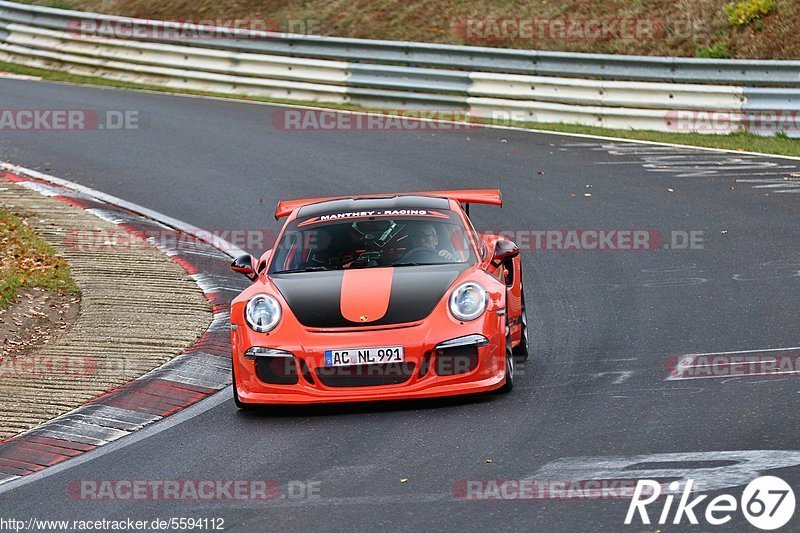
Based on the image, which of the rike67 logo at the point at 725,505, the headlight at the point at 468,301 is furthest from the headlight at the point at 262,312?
the rike67 logo at the point at 725,505

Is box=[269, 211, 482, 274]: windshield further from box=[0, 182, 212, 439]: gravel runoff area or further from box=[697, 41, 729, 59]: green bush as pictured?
box=[697, 41, 729, 59]: green bush

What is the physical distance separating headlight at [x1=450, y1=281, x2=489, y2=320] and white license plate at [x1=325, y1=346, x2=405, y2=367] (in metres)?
0.48

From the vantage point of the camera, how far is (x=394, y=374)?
26.4ft

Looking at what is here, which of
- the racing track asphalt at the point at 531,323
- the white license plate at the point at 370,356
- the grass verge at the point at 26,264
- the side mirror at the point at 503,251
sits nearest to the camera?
the racing track asphalt at the point at 531,323

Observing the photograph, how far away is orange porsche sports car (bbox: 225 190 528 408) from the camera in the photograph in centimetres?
807

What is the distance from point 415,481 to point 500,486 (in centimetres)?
45

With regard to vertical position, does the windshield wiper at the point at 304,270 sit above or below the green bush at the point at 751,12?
below

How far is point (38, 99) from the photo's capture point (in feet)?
71.8

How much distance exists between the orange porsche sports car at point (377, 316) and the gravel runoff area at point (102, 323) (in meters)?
1.13

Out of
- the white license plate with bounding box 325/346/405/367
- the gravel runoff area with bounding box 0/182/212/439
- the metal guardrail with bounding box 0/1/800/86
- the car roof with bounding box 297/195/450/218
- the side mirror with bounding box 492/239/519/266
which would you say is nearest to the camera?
the white license plate with bounding box 325/346/405/367

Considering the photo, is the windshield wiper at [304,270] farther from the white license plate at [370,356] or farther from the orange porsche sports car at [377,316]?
the white license plate at [370,356]

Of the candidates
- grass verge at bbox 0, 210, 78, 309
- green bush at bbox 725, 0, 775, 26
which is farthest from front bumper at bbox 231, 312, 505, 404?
green bush at bbox 725, 0, 775, 26

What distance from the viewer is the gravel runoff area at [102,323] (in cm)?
889

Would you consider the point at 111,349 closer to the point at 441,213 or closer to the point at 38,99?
the point at 441,213
